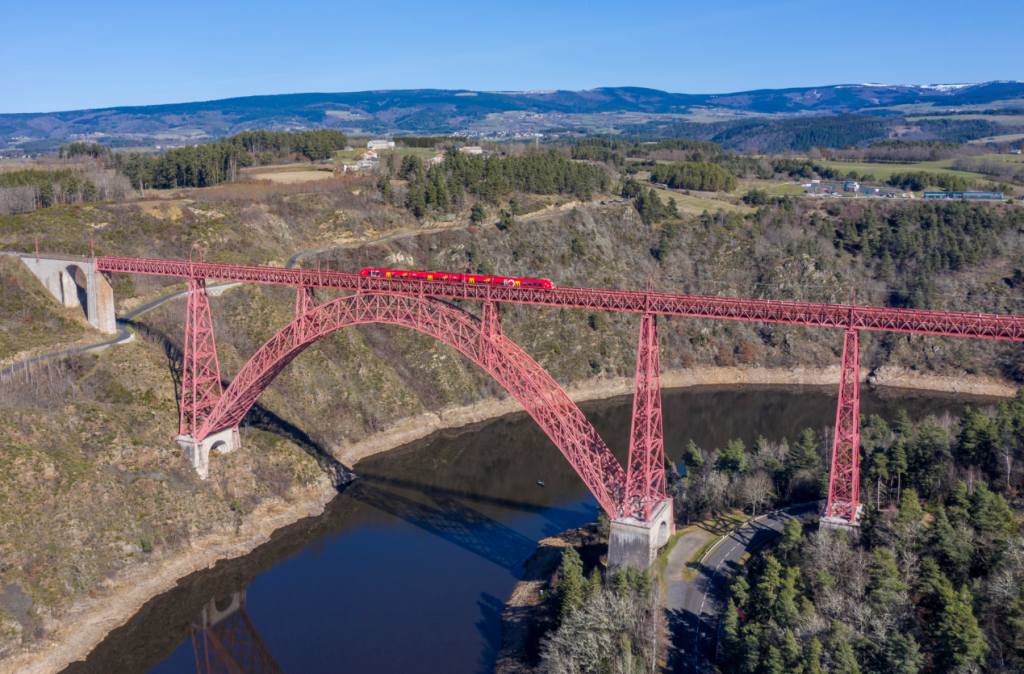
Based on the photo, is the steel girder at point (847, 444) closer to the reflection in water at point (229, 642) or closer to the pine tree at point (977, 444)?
the pine tree at point (977, 444)

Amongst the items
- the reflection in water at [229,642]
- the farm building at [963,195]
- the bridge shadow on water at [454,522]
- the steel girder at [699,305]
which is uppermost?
the farm building at [963,195]

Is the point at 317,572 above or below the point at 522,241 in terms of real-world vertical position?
below

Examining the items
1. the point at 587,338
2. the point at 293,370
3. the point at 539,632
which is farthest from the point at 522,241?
the point at 539,632

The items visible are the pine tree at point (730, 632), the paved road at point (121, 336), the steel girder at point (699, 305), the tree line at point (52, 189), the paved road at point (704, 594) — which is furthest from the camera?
the tree line at point (52, 189)

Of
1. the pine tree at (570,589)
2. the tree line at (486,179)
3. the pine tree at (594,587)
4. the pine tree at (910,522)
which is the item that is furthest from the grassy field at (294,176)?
the pine tree at (910,522)

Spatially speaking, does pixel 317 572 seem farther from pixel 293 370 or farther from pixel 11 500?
pixel 293 370

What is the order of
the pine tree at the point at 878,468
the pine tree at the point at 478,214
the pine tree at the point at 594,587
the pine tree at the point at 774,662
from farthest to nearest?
the pine tree at the point at 478,214 < the pine tree at the point at 878,468 < the pine tree at the point at 594,587 < the pine tree at the point at 774,662
